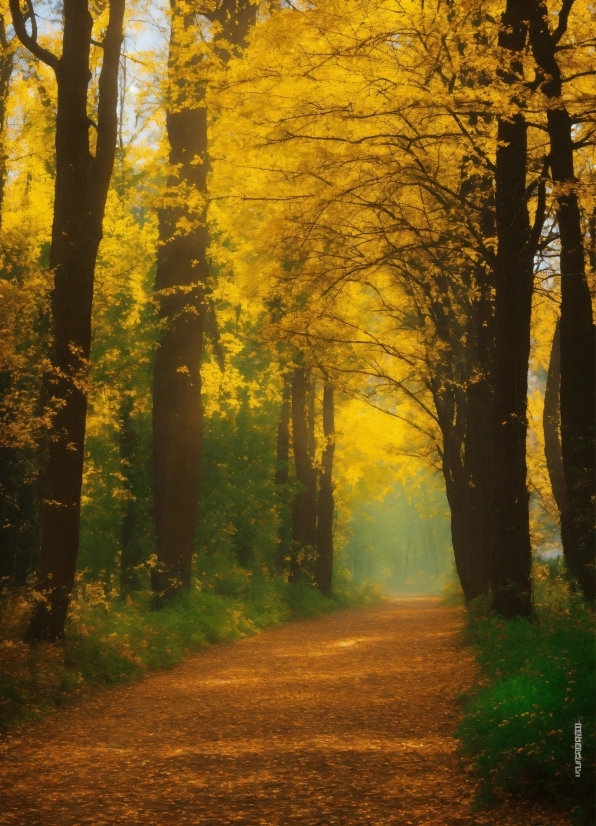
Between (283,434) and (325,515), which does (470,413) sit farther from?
(325,515)

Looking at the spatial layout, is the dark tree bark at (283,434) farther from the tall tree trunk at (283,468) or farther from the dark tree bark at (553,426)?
the dark tree bark at (553,426)

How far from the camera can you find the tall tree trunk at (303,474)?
29.1 metres

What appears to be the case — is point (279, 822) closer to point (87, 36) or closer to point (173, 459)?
point (87, 36)

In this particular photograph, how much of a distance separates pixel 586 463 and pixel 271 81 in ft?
23.2

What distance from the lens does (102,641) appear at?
12312 millimetres

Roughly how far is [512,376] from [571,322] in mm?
1783

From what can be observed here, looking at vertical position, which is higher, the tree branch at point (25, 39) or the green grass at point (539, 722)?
the tree branch at point (25, 39)

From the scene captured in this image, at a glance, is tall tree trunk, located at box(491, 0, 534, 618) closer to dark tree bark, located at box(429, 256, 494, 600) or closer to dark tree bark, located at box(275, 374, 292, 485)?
dark tree bark, located at box(429, 256, 494, 600)

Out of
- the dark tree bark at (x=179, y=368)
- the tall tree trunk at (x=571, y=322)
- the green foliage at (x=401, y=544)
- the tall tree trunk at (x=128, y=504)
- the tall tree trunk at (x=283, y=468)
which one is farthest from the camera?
the green foliage at (x=401, y=544)

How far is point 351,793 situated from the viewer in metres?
6.14

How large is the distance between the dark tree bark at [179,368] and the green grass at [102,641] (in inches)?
44.9

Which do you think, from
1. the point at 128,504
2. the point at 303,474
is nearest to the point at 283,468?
the point at 303,474

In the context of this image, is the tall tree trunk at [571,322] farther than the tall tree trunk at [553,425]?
No

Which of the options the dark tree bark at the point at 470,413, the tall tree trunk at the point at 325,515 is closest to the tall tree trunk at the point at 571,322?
the dark tree bark at the point at 470,413
